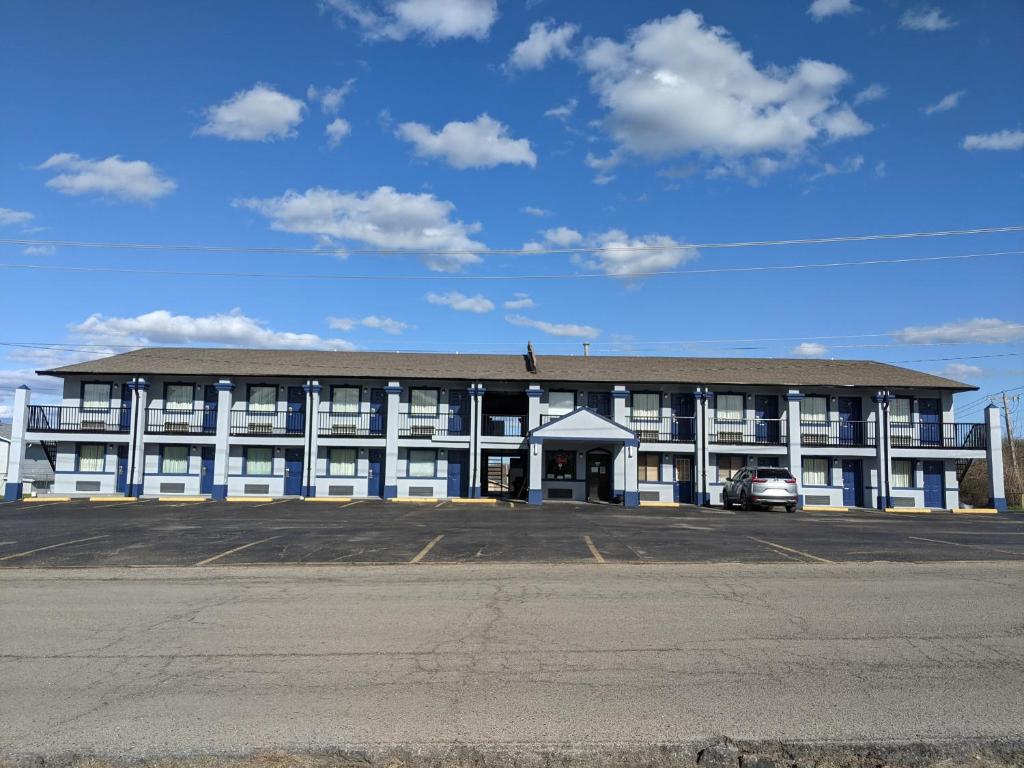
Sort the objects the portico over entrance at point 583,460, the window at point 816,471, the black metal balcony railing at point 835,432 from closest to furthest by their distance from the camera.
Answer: the portico over entrance at point 583,460 < the black metal balcony railing at point 835,432 < the window at point 816,471

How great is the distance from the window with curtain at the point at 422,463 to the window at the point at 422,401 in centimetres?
194

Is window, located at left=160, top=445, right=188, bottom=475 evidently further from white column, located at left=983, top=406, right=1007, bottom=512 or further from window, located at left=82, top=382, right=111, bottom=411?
white column, located at left=983, top=406, right=1007, bottom=512

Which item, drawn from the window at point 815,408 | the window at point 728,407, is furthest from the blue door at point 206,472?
the window at point 815,408

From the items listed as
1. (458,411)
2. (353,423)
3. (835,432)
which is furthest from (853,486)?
(353,423)

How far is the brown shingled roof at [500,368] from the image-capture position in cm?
3575

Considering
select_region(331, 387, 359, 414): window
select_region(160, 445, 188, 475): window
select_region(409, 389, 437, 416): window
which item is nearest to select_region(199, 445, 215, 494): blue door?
select_region(160, 445, 188, 475): window

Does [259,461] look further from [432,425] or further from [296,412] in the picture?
[432,425]

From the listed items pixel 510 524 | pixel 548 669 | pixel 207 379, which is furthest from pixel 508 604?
pixel 207 379

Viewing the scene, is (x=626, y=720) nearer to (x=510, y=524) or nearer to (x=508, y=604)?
(x=508, y=604)

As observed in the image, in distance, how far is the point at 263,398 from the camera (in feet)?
121

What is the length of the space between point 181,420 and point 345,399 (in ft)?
25.8

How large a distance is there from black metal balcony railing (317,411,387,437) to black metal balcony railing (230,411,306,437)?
1036 mm

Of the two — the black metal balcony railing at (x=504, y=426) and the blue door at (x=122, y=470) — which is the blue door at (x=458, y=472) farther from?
the blue door at (x=122, y=470)

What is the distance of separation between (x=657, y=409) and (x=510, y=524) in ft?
56.3
